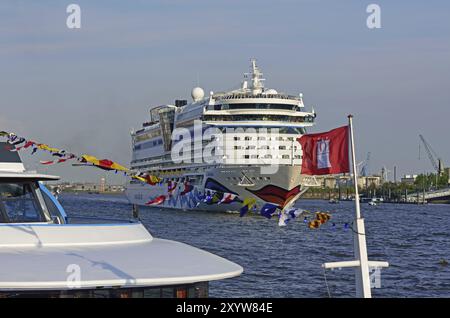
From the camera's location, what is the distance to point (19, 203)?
11867 millimetres

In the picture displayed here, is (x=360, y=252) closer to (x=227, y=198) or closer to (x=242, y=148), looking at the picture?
(x=227, y=198)

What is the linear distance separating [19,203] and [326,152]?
16.6 feet

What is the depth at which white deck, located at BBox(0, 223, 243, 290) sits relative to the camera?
28.6 feet

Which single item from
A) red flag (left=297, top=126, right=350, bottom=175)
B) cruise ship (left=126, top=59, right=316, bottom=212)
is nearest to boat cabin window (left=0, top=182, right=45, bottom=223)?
red flag (left=297, top=126, right=350, bottom=175)

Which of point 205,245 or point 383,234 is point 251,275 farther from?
point 383,234

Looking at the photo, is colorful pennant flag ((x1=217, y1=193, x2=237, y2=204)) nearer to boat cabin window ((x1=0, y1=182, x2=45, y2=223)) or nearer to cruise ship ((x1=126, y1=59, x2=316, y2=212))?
boat cabin window ((x1=0, y1=182, x2=45, y2=223))

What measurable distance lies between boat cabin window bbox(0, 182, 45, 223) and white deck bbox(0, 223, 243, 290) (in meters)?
0.69

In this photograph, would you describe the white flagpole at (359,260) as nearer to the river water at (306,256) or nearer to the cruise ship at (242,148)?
the river water at (306,256)

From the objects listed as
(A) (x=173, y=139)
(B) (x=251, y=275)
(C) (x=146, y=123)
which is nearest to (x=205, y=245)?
(B) (x=251, y=275)

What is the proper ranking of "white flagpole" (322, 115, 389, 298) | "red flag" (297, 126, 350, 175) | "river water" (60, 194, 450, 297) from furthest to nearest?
"river water" (60, 194, 450, 297)
"red flag" (297, 126, 350, 175)
"white flagpole" (322, 115, 389, 298)

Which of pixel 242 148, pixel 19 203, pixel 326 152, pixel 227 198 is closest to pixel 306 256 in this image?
pixel 227 198

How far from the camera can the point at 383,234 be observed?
4866 centimetres
